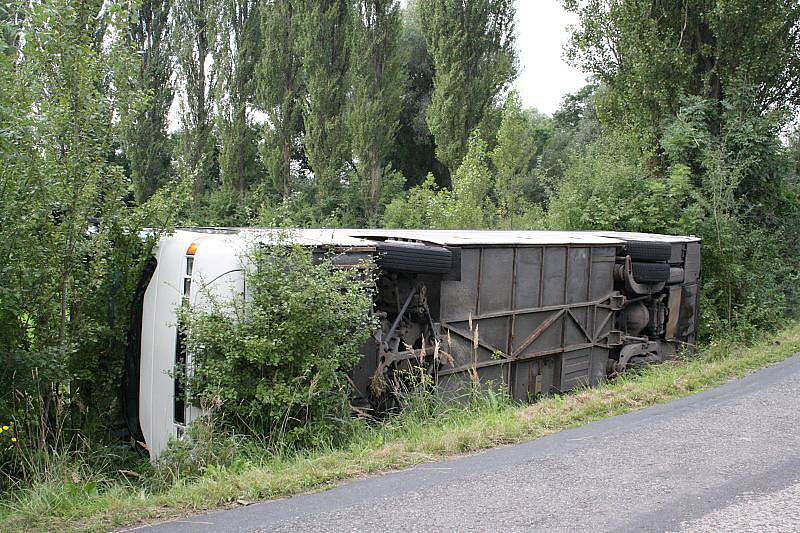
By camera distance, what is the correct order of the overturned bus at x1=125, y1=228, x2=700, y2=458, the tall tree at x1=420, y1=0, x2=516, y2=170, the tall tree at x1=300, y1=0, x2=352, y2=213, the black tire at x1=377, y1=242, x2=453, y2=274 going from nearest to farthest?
the overturned bus at x1=125, y1=228, x2=700, y2=458, the black tire at x1=377, y1=242, x2=453, y2=274, the tall tree at x1=420, y1=0, x2=516, y2=170, the tall tree at x1=300, y1=0, x2=352, y2=213

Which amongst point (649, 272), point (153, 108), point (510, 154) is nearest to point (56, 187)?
point (649, 272)

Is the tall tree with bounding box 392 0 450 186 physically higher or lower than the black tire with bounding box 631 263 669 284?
higher

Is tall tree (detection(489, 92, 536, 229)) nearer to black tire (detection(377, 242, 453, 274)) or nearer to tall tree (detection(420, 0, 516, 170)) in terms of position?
tall tree (detection(420, 0, 516, 170))

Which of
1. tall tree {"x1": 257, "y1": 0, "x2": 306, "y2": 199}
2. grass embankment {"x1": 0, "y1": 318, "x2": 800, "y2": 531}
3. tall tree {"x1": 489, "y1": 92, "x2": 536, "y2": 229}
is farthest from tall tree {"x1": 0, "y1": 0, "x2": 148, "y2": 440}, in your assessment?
tall tree {"x1": 257, "y1": 0, "x2": 306, "y2": 199}

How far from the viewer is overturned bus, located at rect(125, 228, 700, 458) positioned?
7.51 m

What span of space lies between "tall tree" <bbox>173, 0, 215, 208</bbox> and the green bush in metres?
24.0

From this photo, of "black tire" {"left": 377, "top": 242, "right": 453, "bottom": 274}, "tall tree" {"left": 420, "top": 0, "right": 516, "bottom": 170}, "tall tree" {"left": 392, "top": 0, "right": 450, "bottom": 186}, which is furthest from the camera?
"tall tree" {"left": 392, "top": 0, "right": 450, "bottom": 186}

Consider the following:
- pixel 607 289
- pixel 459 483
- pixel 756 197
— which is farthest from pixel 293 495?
pixel 756 197

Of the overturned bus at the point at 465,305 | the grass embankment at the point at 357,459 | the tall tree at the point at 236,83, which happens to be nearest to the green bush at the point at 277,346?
the overturned bus at the point at 465,305

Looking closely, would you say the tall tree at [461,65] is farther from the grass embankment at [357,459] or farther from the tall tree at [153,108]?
the grass embankment at [357,459]

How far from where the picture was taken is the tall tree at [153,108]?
1155 inches

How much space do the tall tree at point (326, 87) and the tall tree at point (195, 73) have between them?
4254 mm

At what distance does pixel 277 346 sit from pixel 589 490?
2983 millimetres

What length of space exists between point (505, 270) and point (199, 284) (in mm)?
4280
